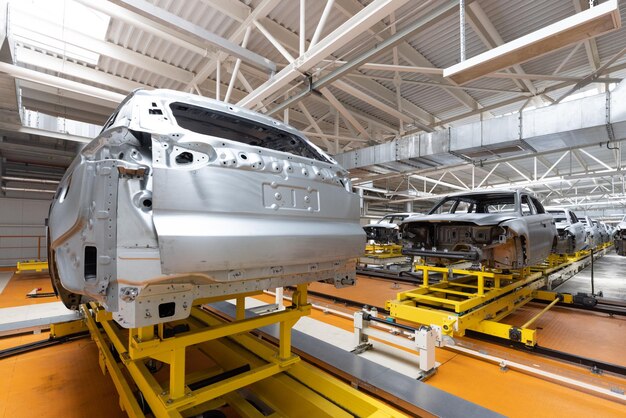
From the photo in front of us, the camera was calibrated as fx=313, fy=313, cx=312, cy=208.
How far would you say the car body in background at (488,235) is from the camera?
13.3 ft

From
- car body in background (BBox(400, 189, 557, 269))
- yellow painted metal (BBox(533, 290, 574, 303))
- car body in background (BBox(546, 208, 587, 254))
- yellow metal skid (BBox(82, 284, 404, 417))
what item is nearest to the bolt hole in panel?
yellow metal skid (BBox(82, 284, 404, 417))

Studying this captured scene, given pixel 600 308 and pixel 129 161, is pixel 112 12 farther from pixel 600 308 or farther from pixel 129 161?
pixel 600 308

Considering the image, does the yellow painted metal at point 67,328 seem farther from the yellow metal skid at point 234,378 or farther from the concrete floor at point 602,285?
the concrete floor at point 602,285

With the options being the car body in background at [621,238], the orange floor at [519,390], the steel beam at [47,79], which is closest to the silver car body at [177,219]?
the orange floor at [519,390]

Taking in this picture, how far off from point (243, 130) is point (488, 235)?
3.56 meters

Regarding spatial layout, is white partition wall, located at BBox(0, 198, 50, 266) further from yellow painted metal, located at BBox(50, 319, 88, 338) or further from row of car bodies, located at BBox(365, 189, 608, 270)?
row of car bodies, located at BBox(365, 189, 608, 270)

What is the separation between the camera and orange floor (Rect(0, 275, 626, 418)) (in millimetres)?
2350

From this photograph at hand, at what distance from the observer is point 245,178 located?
1.68 meters

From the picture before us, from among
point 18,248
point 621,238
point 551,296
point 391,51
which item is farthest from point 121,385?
point 18,248

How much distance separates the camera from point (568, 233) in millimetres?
6824

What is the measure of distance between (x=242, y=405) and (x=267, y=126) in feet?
6.51

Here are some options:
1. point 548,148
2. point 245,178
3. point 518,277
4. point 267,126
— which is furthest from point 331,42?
point 518,277

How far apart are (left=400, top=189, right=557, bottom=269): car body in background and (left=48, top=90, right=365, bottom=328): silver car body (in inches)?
113

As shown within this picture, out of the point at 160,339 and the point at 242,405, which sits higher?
the point at 160,339
